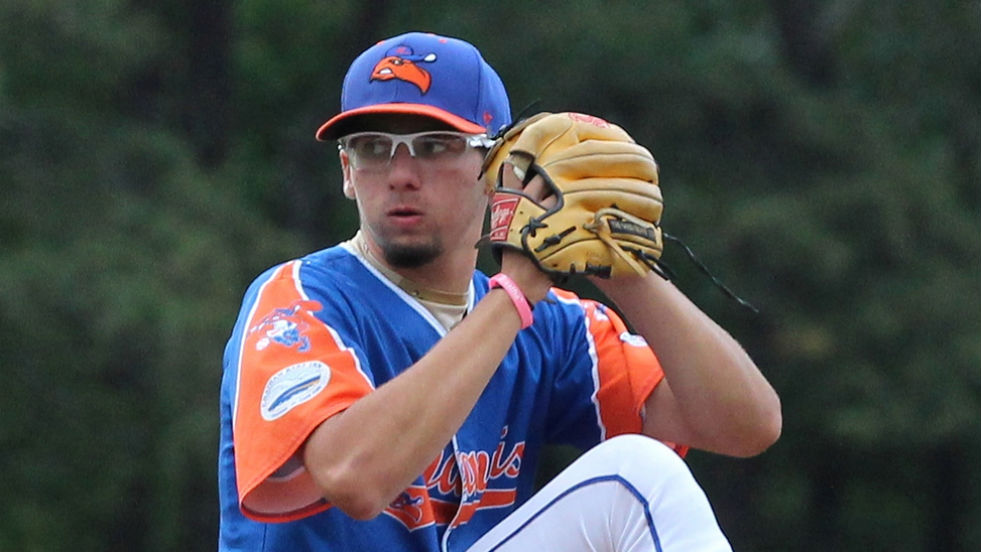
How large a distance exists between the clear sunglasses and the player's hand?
1.03ft

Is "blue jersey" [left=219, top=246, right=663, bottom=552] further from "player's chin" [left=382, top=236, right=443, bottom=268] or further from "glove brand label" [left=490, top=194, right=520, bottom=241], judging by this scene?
"glove brand label" [left=490, top=194, right=520, bottom=241]

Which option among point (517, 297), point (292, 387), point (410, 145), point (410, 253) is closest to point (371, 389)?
point (292, 387)

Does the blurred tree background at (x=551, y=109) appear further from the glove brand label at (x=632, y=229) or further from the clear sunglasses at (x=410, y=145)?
the glove brand label at (x=632, y=229)

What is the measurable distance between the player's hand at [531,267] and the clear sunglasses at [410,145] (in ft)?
1.03

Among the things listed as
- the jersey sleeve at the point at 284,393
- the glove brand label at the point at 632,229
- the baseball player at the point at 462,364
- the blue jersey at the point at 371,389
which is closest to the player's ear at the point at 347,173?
the baseball player at the point at 462,364

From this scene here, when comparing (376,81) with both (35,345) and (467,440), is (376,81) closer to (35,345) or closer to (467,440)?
(467,440)

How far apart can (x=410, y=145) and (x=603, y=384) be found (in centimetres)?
64

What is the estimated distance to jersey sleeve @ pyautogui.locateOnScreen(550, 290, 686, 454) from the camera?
327 cm

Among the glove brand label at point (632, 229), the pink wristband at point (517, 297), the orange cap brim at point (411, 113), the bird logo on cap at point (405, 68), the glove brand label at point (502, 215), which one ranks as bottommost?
the pink wristband at point (517, 297)

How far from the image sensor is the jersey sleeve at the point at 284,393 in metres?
2.61

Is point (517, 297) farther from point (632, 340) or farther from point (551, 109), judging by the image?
point (551, 109)

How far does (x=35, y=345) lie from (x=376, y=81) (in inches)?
273

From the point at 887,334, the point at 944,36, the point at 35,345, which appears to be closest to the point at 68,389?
the point at 35,345

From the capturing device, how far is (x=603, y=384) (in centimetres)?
329
